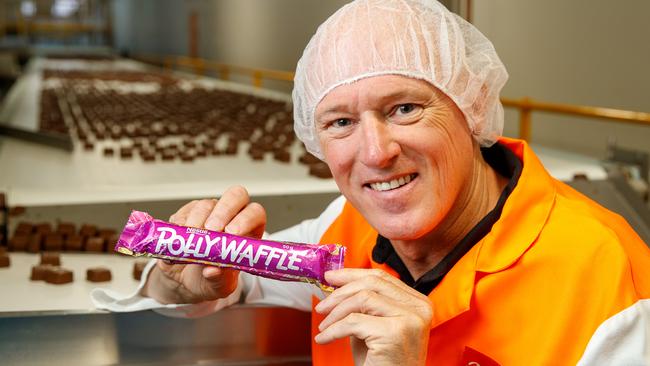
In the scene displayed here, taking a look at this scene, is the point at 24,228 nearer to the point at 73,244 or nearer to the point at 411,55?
the point at 73,244

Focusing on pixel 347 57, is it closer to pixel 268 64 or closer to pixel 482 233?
pixel 482 233

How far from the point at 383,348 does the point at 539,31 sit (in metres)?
1.64

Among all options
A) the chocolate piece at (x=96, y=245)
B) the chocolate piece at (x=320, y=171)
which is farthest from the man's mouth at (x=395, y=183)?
the chocolate piece at (x=320, y=171)

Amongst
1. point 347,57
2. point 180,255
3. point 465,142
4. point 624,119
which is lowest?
point 624,119

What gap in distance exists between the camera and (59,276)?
2027 millimetres

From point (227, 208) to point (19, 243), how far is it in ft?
4.41

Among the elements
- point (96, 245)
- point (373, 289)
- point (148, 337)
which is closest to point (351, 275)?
point (373, 289)

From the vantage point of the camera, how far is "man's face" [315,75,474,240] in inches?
46.4

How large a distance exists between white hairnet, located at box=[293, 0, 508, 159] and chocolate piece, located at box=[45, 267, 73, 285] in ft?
3.27

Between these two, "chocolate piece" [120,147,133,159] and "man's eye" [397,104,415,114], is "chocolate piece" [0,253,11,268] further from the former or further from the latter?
"chocolate piece" [120,147,133,159]

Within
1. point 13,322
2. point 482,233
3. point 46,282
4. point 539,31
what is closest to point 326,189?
point 539,31

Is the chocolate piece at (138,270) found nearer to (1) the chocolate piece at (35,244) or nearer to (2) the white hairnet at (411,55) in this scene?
(1) the chocolate piece at (35,244)

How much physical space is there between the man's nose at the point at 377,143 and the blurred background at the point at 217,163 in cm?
54

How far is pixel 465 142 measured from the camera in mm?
1258
